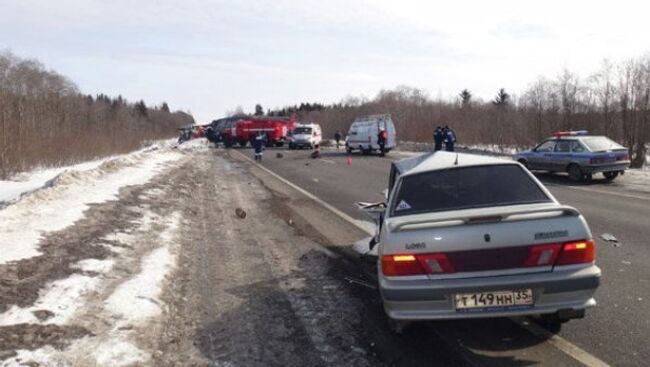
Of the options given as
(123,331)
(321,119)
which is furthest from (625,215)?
(321,119)

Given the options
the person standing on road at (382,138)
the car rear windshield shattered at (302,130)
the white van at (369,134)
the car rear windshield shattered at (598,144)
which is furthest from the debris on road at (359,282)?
the car rear windshield shattered at (302,130)

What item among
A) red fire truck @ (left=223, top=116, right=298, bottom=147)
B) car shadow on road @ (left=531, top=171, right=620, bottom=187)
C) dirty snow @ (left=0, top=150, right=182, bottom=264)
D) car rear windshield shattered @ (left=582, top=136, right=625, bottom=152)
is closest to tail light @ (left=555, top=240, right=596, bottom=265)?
dirty snow @ (left=0, top=150, right=182, bottom=264)

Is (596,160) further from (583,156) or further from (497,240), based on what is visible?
(497,240)

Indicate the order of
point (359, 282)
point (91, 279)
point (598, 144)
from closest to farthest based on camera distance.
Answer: point (91, 279), point (359, 282), point (598, 144)

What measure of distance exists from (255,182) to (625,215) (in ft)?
37.2

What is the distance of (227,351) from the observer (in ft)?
15.0

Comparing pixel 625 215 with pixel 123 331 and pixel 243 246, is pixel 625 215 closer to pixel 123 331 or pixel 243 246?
pixel 243 246

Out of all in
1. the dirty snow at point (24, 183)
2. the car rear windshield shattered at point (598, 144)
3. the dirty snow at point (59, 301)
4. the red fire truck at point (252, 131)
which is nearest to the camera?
the dirty snow at point (59, 301)

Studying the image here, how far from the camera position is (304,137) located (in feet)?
148

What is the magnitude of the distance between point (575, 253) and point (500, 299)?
0.68 m

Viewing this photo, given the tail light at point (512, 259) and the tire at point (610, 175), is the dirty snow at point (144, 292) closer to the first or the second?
the tail light at point (512, 259)

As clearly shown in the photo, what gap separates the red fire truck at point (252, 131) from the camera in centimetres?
A: 5103

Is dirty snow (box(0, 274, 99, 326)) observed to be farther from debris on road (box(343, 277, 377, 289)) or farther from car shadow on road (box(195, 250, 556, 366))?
debris on road (box(343, 277, 377, 289))

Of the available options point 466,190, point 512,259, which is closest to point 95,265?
point 466,190
